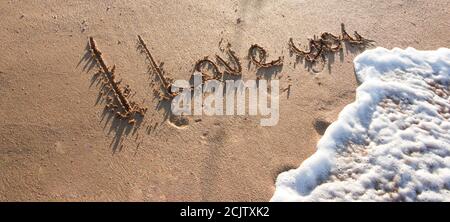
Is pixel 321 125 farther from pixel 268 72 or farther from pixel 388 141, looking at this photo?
pixel 268 72

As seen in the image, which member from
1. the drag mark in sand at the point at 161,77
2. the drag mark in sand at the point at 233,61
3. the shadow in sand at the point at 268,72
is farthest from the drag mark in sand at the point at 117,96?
the shadow in sand at the point at 268,72

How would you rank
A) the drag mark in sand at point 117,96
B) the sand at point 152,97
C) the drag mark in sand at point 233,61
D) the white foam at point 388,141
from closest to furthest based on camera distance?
the sand at point 152,97 → the white foam at point 388,141 → the drag mark in sand at point 117,96 → the drag mark in sand at point 233,61

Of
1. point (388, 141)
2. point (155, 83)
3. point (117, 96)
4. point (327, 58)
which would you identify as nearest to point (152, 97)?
point (155, 83)

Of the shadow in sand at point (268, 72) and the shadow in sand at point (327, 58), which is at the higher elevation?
the shadow in sand at point (327, 58)

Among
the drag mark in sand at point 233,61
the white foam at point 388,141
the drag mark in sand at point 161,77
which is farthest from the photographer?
the drag mark in sand at point 233,61

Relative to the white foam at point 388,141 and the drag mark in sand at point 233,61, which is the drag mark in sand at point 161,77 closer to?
the drag mark in sand at point 233,61

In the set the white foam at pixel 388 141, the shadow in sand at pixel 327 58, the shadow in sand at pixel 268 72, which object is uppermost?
the shadow in sand at pixel 327 58

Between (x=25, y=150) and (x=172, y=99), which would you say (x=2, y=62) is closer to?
(x=25, y=150)

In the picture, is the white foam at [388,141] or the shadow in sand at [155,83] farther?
the shadow in sand at [155,83]
